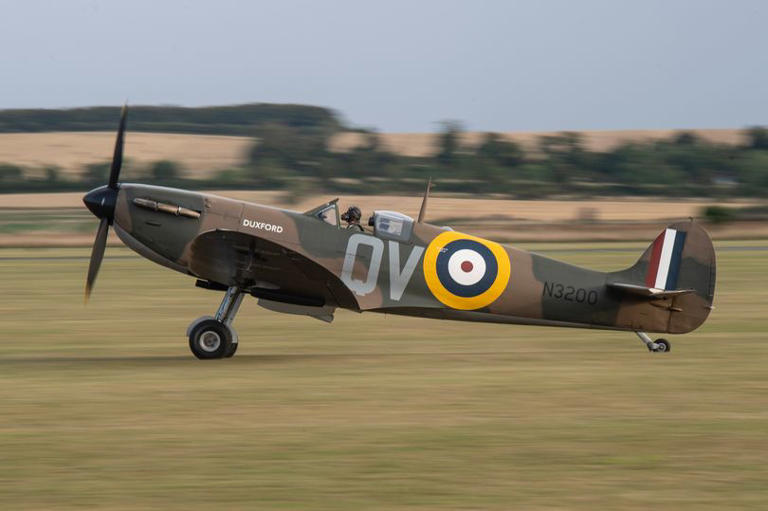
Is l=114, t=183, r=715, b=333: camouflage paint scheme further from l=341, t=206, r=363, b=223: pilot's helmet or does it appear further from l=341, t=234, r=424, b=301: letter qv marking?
l=341, t=206, r=363, b=223: pilot's helmet

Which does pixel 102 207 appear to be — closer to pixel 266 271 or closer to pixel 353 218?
pixel 266 271

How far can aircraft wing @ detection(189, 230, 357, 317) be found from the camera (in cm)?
1140

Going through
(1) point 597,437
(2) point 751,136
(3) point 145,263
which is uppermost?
(2) point 751,136

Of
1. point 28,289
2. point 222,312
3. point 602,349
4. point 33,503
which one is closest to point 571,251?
point 28,289

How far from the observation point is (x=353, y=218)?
12023 millimetres

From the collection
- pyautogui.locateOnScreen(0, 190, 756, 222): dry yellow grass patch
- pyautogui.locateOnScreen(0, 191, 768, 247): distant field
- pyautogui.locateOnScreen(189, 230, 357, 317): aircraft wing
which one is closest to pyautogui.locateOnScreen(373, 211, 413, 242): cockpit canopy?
pyautogui.locateOnScreen(189, 230, 357, 317): aircraft wing

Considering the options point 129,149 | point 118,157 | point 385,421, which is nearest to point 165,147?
point 129,149

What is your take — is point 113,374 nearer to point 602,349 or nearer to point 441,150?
point 602,349

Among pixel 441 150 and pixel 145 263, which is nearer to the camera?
pixel 145 263

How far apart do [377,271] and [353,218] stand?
2.19 feet

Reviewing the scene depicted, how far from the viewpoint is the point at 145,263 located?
101 feet

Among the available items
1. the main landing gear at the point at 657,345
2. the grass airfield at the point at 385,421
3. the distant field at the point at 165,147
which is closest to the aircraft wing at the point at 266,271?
the grass airfield at the point at 385,421

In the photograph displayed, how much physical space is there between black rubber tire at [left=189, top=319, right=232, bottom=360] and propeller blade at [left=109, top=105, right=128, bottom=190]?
6.22 feet

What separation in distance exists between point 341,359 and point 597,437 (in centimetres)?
504
